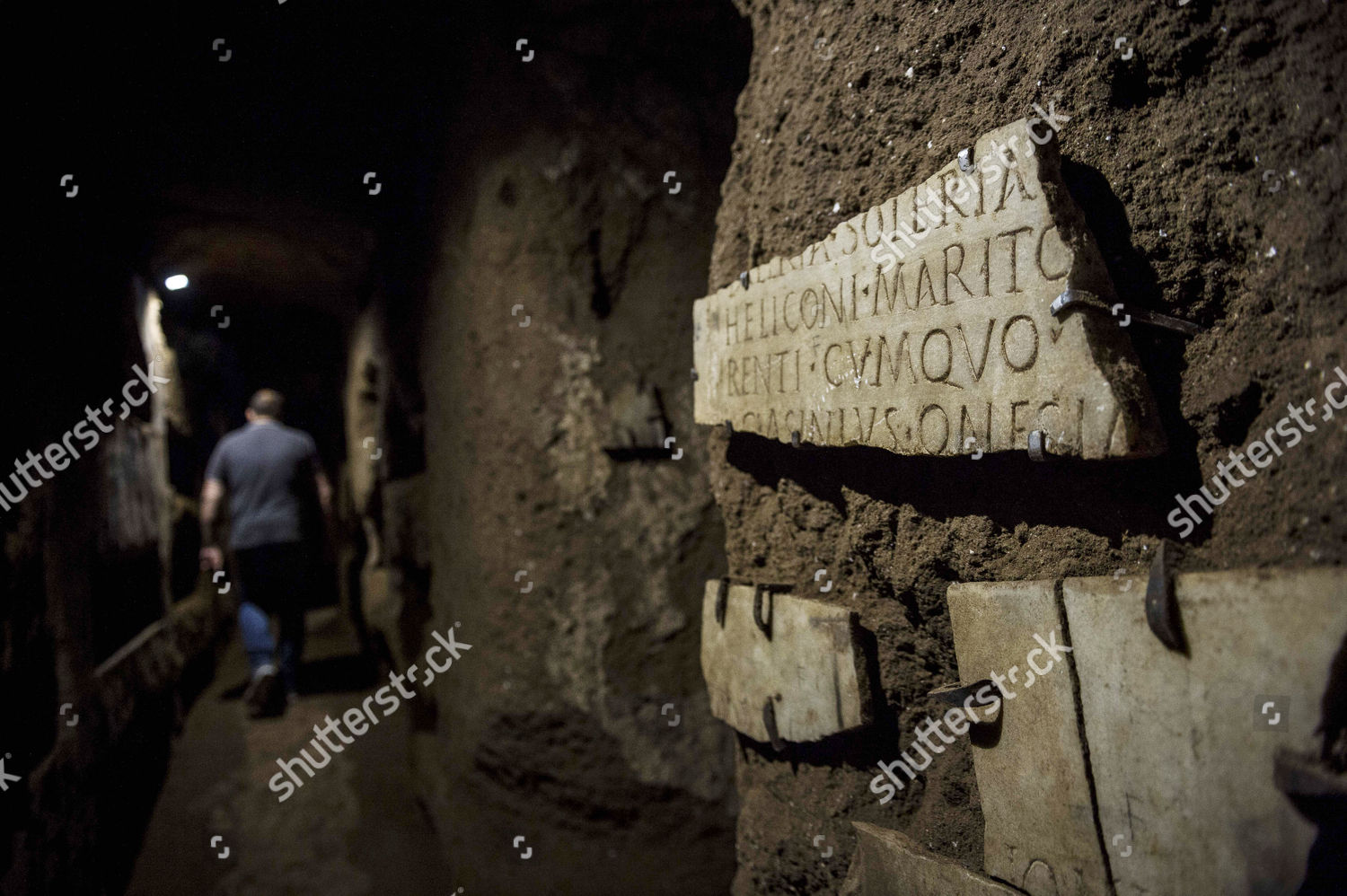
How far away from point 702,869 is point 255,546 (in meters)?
2.49

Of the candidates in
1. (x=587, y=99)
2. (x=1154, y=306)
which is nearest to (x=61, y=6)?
(x=587, y=99)

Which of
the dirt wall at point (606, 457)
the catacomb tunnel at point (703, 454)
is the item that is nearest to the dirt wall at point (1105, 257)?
the catacomb tunnel at point (703, 454)

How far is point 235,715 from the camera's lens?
133 inches

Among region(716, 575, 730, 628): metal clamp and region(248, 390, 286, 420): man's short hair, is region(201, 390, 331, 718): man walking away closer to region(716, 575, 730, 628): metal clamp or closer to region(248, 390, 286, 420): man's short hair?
region(248, 390, 286, 420): man's short hair

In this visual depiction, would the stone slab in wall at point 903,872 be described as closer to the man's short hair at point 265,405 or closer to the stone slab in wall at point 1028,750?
the stone slab in wall at point 1028,750

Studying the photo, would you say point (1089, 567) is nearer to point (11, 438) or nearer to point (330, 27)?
point (11, 438)

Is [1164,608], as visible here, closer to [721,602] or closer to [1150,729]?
[1150,729]

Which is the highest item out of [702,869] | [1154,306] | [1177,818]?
[1154,306]

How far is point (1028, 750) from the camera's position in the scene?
74 centimetres

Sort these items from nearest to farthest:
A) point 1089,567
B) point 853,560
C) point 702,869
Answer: point 1089,567, point 853,560, point 702,869

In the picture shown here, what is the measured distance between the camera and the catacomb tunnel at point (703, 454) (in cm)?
63

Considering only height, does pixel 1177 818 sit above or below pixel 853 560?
below

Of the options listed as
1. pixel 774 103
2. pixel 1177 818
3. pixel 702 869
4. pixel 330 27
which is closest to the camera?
pixel 1177 818

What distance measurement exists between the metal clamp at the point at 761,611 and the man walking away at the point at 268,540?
2886mm
